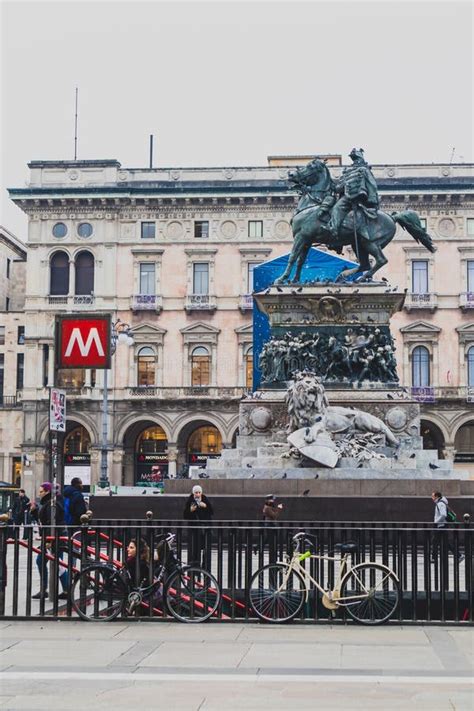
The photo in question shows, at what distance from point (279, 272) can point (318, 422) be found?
16.5 meters

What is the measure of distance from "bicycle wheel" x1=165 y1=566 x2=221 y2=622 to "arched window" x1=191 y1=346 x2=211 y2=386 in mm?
54804

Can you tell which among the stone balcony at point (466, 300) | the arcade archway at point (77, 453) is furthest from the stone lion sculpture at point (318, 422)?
the arcade archway at point (77, 453)

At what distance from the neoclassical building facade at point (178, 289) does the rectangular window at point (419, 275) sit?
85 millimetres

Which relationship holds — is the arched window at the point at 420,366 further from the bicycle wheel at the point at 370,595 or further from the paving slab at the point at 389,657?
the paving slab at the point at 389,657

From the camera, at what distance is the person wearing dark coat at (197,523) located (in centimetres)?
1375

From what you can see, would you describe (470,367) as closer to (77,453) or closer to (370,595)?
(77,453)

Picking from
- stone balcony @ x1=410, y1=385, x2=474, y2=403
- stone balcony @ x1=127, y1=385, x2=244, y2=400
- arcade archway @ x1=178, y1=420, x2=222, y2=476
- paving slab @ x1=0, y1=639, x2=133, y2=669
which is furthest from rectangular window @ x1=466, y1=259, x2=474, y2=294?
paving slab @ x1=0, y1=639, x2=133, y2=669

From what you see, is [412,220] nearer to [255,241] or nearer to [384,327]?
[384,327]

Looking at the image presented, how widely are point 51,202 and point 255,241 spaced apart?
41.8 ft

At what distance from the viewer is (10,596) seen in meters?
15.7

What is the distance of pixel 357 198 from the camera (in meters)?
28.4

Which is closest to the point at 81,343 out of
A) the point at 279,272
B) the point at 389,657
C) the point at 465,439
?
the point at 389,657

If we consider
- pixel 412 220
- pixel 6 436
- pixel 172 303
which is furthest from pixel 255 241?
pixel 412 220

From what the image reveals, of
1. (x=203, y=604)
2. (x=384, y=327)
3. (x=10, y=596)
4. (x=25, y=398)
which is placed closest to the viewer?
(x=203, y=604)
